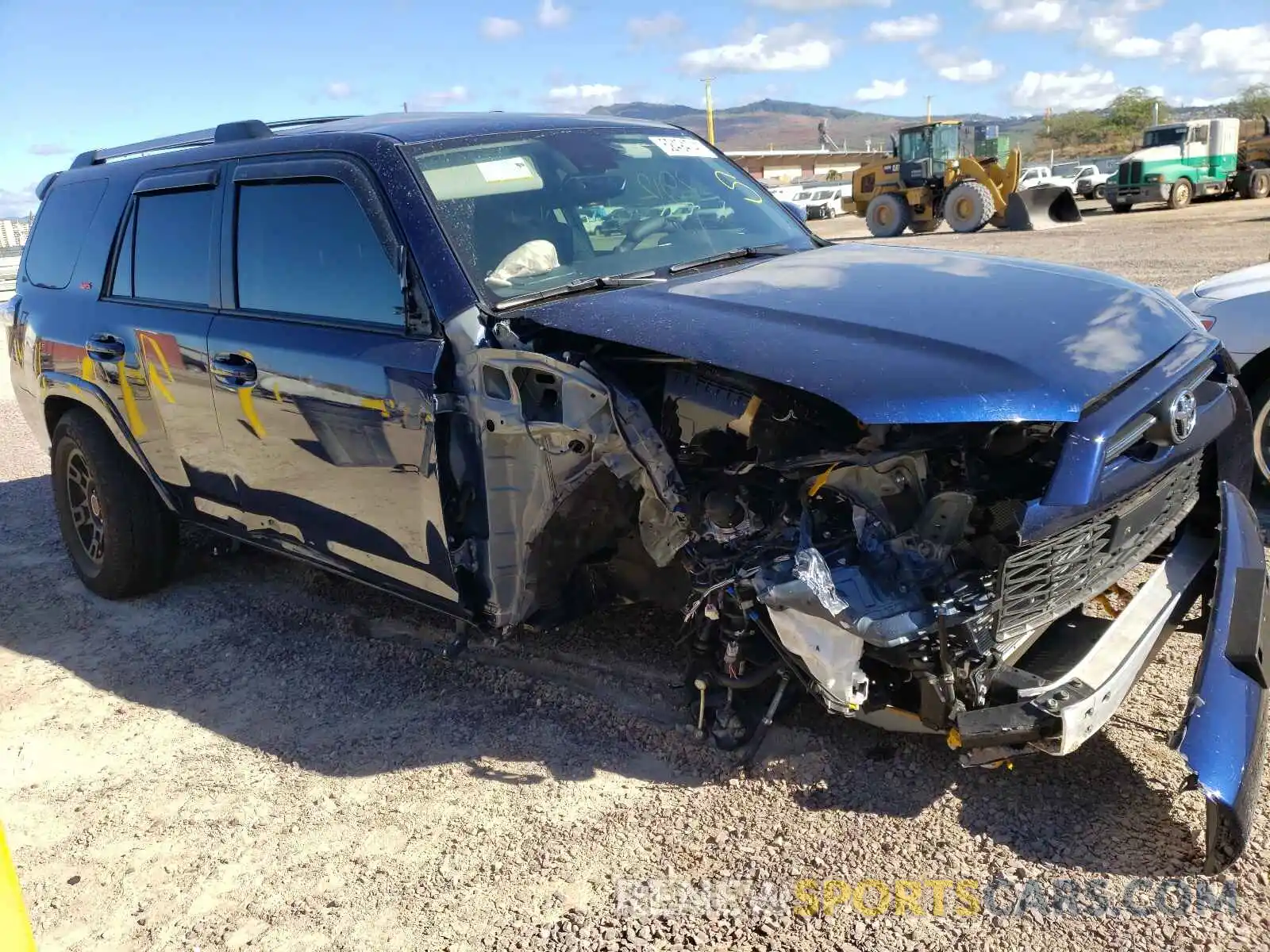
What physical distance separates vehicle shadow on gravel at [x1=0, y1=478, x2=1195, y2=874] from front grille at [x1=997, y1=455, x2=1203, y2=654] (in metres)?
0.53

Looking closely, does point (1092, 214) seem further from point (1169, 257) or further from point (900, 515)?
point (900, 515)

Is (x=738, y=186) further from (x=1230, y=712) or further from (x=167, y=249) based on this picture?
(x=1230, y=712)

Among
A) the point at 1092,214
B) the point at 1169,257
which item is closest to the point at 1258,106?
the point at 1092,214

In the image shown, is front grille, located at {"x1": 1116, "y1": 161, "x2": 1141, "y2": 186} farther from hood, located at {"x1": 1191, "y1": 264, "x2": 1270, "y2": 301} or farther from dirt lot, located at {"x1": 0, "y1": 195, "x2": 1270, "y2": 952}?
dirt lot, located at {"x1": 0, "y1": 195, "x2": 1270, "y2": 952}

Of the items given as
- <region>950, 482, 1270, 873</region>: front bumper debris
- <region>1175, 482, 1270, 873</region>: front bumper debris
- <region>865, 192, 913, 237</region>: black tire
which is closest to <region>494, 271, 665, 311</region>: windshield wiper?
<region>950, 482, 1270, 873</region>: front bumper debris

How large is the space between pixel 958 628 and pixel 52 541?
5.27 metres

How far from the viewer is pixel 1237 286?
15.8ft

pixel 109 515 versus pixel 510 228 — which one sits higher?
pixel 510 228

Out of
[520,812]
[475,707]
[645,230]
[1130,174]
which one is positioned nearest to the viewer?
[520,812]

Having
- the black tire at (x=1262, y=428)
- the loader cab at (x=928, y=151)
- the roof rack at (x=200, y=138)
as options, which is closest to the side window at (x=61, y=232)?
the roof rack at (x=200, y=138)

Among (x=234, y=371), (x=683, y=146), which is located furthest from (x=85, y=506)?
(x=683, y=146)

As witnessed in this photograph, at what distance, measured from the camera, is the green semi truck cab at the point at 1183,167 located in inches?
1006

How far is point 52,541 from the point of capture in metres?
5.77

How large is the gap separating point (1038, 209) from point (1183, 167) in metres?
6.66
